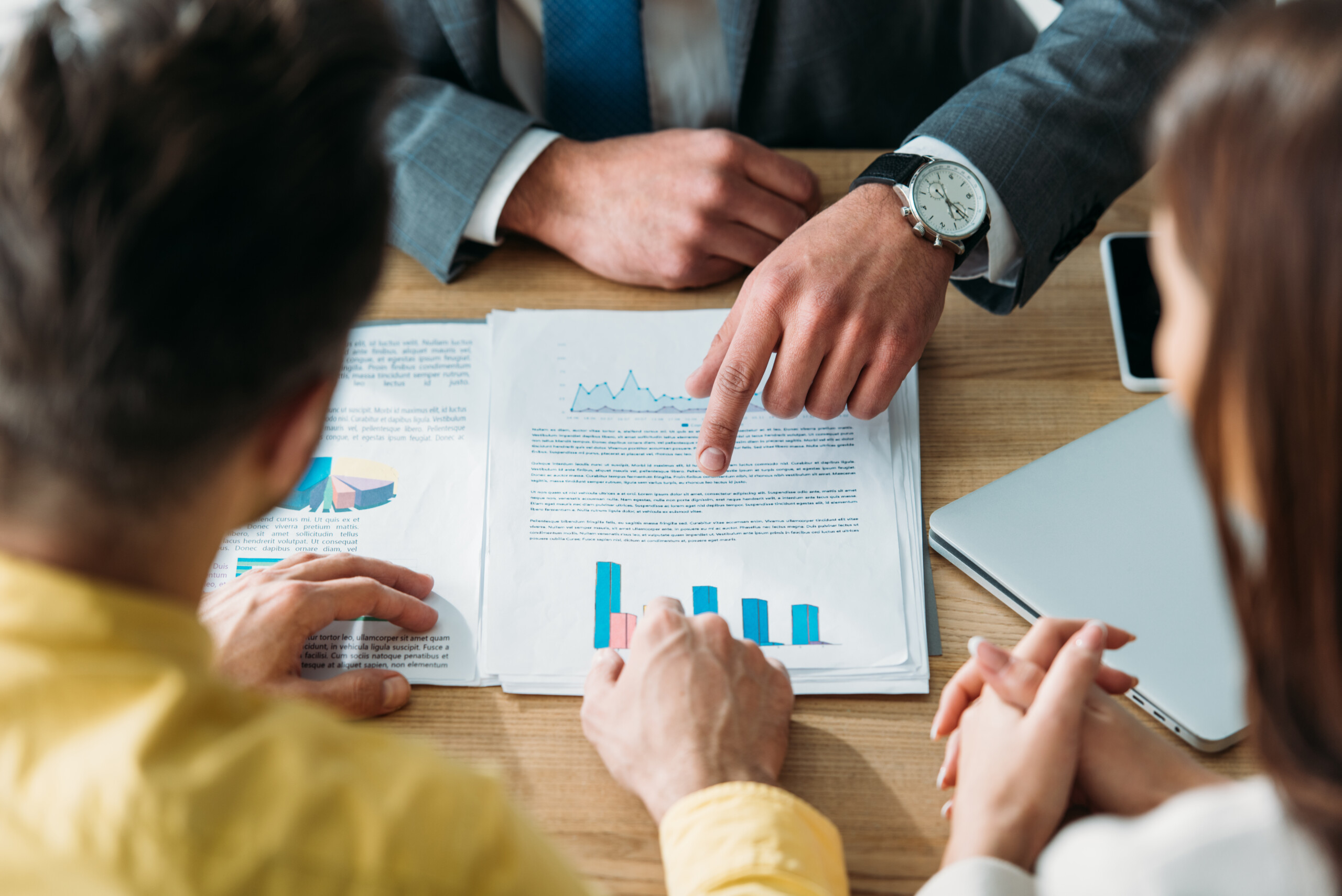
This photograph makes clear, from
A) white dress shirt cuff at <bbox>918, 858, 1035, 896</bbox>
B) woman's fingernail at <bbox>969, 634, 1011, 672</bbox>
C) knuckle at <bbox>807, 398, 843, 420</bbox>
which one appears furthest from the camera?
knuckle at <bbox>807, 398, 843, 420</bbox>

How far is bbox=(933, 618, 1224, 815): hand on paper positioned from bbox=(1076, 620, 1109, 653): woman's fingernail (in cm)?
3

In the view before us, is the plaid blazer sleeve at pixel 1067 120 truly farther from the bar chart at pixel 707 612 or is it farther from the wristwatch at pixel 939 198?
the bar chart at pixel 707 612

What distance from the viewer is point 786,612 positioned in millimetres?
826

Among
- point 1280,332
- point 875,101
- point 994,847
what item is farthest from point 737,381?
point 875,101

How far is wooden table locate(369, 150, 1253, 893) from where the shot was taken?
708 millimetres

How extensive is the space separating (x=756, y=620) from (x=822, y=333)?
28 cm

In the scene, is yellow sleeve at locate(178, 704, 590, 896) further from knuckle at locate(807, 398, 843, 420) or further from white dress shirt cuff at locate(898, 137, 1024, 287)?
white dress shirt cuff at locate(898, 137, 1024, 287)

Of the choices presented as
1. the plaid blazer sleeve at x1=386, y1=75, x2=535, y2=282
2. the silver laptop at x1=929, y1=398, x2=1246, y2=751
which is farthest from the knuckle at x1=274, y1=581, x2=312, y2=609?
the silver laptop at x1=929, y1=398, x2=1246, y2=751

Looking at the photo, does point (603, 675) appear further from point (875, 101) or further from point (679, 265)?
point (875, 101)

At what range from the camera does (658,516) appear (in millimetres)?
887

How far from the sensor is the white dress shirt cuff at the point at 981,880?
2.01ft

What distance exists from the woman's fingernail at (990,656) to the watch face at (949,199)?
43 cm

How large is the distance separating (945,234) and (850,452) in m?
0.24

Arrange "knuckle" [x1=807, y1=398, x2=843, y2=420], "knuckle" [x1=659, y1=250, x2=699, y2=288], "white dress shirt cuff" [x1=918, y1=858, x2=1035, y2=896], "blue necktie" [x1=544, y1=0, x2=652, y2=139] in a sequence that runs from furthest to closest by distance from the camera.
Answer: "blue necktie" [x1=544, y1=0, x2=652, y2=139]
"knuckle" [x1=659, y1=250, x2=699, y2=288]
"knuckle" [x1=807, y1=398, x2=843, y2=420]
"white dress shirt cuff" [x1=918, y1=858, x2=1035, y2=896]
